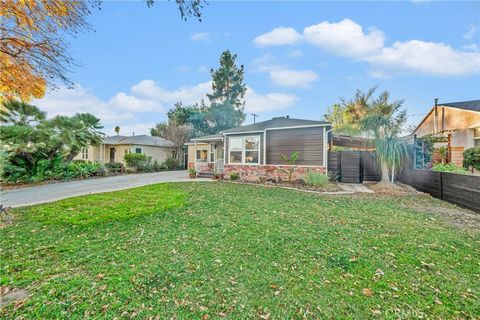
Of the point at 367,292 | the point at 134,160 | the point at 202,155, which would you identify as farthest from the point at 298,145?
the point at 134,160

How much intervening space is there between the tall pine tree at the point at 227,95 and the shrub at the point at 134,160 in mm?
12177

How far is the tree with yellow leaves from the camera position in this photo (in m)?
4.66

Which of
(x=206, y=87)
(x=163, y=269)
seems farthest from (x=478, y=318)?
(x=206, y=87)

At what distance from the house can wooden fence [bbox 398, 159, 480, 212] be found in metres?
3.93

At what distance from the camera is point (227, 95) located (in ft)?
99.4

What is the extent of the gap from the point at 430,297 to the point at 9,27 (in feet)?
29.3

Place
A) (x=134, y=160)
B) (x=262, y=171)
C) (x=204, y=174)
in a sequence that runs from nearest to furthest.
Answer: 1. (x=262, y=171)
2. (x=204, y=174)
3. (x=134, y=160)

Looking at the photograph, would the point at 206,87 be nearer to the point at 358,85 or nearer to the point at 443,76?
the point at 358,85

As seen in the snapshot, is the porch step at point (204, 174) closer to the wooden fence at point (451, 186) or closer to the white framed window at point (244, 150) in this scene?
the white framed window at point (244, 150)

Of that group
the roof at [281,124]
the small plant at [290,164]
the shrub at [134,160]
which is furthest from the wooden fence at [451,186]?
the shrub at [134,160]

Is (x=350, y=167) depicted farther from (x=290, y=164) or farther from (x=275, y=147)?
(x=275, y=147)

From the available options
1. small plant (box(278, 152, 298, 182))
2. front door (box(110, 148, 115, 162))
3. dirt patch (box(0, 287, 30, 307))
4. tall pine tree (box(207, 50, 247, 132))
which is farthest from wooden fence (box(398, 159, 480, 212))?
front door (box(110, 148, 115, 162))

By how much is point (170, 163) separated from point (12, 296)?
21.3 metres

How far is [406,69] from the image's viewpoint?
48.6ft
